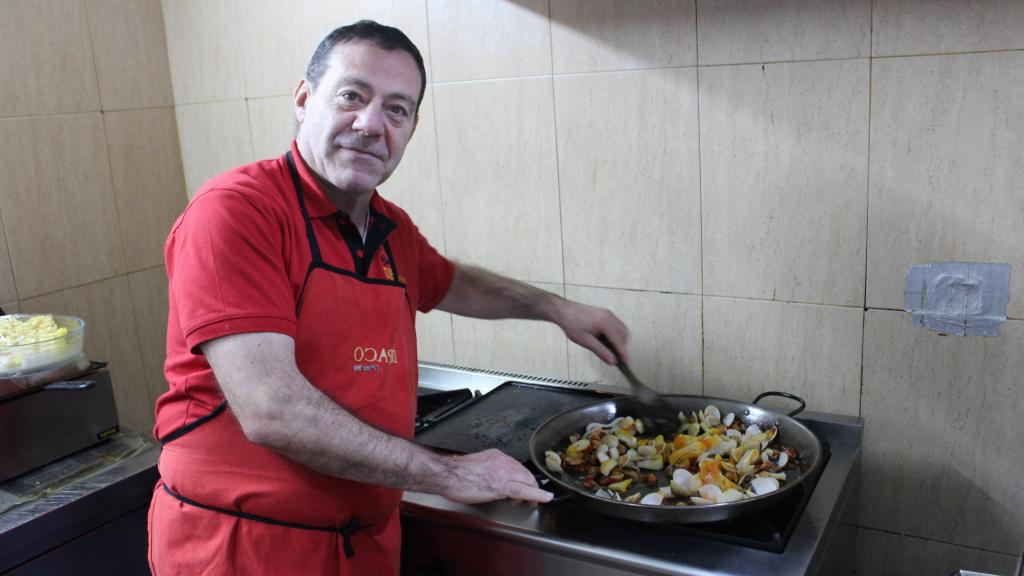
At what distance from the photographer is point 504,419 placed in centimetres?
147

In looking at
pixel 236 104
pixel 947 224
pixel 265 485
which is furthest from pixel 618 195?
pixel 236 104

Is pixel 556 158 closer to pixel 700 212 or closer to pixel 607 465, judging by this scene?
pixel 700 212

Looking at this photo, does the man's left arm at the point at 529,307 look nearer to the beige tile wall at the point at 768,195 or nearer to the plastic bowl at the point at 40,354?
the beige tile wall at the point at 768,195

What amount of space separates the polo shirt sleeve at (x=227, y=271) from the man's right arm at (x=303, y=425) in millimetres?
22

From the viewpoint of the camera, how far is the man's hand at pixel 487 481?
3.49 ft

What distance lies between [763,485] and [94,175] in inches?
67.6

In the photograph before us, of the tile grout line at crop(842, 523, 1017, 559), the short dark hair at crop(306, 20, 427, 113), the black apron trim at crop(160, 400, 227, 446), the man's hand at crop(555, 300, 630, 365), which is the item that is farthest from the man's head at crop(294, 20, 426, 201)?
the tile grout line at crop(842, 523, 1017, 559)

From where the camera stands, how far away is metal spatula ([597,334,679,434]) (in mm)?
1360

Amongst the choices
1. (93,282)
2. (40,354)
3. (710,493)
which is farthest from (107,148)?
(710,493)

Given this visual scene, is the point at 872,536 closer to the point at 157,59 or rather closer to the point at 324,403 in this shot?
the point at 324,403

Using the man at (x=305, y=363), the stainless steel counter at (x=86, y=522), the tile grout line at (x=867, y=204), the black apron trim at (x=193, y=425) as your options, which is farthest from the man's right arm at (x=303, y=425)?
the tile grout line at (x=867, y=204)

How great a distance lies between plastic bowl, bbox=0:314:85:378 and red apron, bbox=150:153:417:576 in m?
0.51

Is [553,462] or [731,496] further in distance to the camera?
[553,462]

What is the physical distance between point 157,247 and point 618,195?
1.29 metres
